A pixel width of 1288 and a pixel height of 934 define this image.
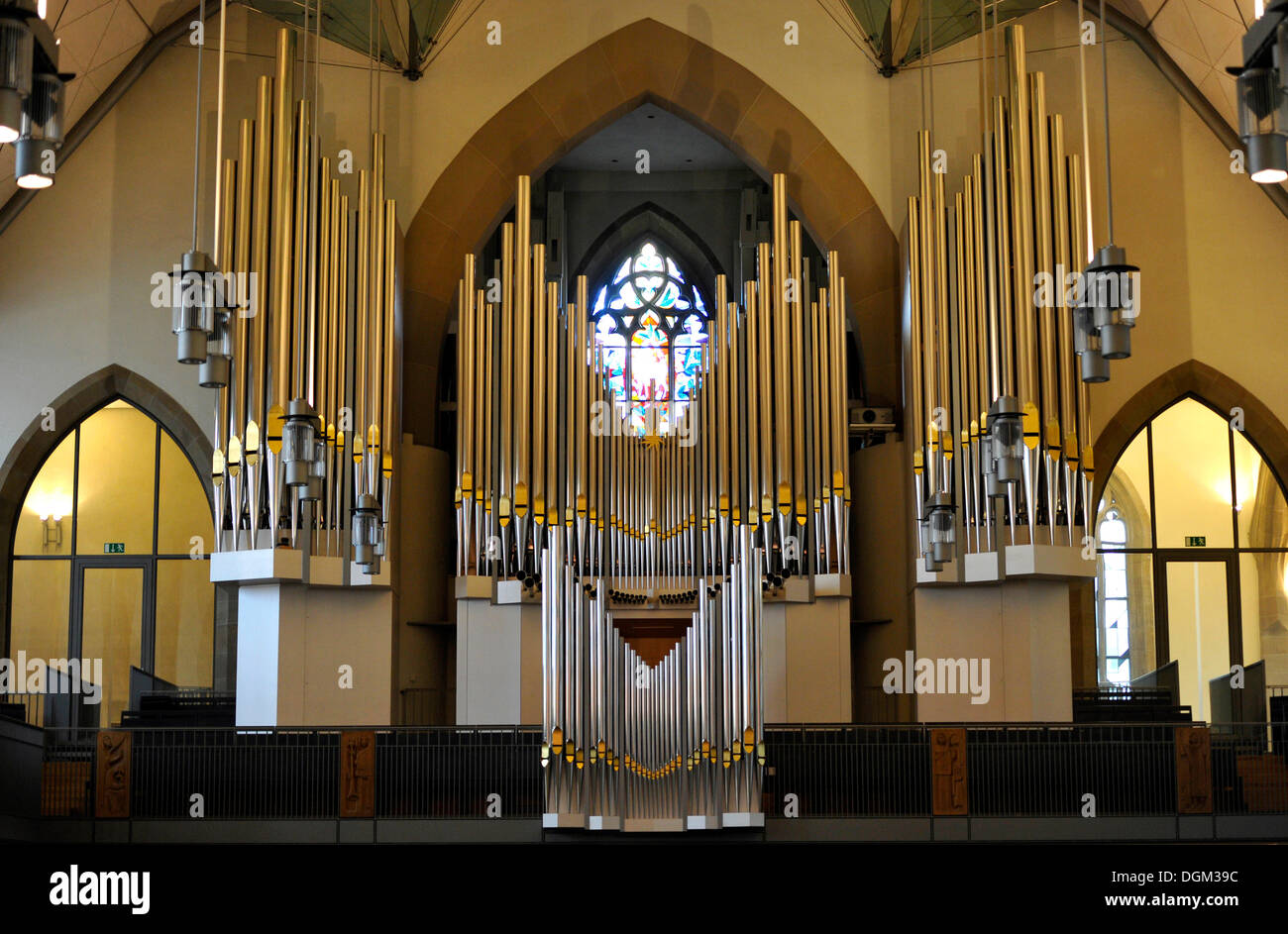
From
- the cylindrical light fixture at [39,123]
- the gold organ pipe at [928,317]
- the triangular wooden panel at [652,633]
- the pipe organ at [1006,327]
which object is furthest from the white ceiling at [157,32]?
the cylindrical light fixture at [39,123]

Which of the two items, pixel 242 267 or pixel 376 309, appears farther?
pixel 376 309

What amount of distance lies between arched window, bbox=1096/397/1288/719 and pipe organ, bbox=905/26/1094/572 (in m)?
3.44

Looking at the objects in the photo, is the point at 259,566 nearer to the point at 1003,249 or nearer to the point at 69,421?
the point at 69,421

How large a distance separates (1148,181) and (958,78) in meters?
2.42

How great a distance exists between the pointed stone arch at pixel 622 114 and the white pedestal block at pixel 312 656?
2.79m

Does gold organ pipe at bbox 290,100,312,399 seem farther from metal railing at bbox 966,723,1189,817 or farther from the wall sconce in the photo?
metal railing at bbox 966,723,1189,817

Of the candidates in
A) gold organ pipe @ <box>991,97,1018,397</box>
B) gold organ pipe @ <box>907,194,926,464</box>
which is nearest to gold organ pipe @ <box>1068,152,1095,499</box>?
gold organ pipe @ <box>991,97,1018,397</box>

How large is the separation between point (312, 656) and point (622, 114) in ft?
23.8

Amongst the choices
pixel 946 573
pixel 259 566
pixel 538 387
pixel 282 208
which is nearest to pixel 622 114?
pixel 538 387

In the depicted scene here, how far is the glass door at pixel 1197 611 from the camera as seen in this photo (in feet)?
61.4

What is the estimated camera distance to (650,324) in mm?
23141

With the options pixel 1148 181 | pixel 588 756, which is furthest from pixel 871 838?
pixel 1148 181

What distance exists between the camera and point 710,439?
667 inches

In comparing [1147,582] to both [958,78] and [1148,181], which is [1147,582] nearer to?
[1148,181]
